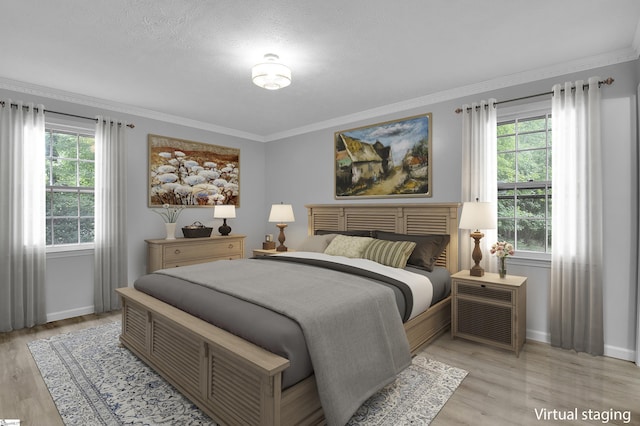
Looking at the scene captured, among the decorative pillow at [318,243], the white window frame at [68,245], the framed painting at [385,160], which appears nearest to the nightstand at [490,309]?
the framed painting at [385,160]

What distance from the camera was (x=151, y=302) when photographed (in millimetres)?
2697

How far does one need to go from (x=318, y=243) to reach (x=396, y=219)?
1.04 m

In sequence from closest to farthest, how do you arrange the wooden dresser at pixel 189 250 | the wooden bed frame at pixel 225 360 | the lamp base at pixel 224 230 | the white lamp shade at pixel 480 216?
the wooden bed frame at pixel 225 360 < the white lamp shade at pixel 480 216 < the wooden dresser at pixel 189 250 < the lamp base at pixel 224 230

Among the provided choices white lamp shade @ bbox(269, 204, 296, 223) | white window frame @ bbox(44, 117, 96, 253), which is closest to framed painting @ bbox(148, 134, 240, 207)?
white window frame @ bbox(44, 117, 96, 253)

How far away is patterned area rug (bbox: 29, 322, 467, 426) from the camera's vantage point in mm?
2061

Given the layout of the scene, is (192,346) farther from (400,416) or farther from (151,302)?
(400,416)

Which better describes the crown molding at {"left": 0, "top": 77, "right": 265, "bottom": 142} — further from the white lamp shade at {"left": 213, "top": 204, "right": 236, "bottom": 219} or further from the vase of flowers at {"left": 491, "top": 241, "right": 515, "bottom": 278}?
the vase of flowers at {"left": 491, "top": 241, "right": 515, "bottom": 278}

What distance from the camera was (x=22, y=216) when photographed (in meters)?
3.58

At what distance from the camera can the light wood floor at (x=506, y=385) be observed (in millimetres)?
2094

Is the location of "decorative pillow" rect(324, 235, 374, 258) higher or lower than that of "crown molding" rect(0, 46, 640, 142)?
lower

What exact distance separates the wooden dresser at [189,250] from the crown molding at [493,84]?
2.28m

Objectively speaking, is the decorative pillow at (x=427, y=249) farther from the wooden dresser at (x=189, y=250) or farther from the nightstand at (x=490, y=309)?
the wooden dresser at (x=189, y=250)

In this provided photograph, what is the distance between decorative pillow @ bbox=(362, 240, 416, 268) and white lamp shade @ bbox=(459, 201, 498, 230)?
0.61 metres

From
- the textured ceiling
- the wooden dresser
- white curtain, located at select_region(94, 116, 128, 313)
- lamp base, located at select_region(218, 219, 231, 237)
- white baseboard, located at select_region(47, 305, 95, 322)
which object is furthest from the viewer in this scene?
lamp base, located at select_region(218, 219, 231, 237)
